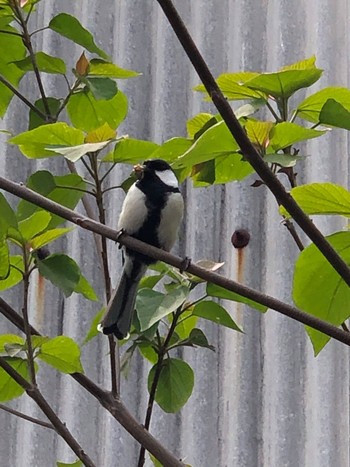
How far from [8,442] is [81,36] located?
0.81 metres

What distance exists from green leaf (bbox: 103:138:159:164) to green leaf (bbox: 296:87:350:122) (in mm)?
181

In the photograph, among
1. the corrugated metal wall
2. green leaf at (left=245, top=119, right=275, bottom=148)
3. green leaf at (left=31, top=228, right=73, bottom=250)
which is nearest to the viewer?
green leaf at (left=245, top=119, right=275, bottom=148)

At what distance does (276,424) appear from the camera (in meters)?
1.43

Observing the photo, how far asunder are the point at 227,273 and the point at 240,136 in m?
0.89

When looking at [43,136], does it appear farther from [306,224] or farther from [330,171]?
[330,171]

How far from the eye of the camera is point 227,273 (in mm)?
1526

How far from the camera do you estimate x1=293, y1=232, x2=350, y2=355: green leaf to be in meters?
0.80

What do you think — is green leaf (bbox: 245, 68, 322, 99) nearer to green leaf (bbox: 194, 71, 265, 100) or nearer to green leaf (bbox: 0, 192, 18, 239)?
green leaf (bbox: 194, 71, 265, 100)

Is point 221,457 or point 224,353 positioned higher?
point 224,353

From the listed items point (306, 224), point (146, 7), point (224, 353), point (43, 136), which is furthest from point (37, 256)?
point (146, 7)

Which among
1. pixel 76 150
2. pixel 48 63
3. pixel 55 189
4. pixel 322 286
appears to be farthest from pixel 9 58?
pixel 322 286

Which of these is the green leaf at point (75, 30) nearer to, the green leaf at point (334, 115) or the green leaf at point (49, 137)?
the green leaf at point (49, 137)

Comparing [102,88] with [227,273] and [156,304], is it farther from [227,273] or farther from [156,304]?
[227,273]

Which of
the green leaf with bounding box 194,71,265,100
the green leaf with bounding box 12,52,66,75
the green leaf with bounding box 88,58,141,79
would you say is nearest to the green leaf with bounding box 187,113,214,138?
the green leaf with bounding box 194,71,265,100
